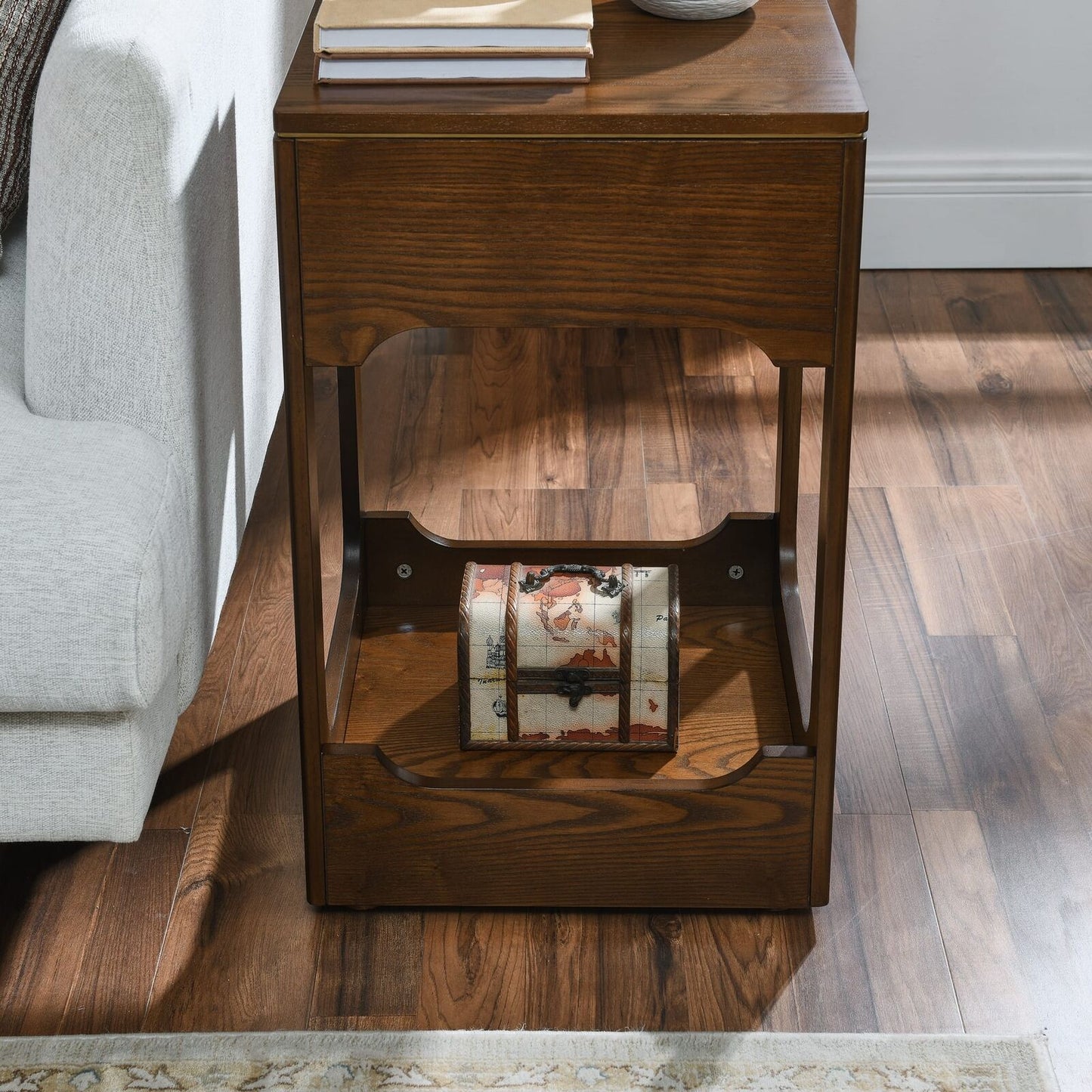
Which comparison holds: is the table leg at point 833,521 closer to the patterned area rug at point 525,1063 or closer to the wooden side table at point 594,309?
the wooden side table at point 594,309

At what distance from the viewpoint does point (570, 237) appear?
45.2 inches

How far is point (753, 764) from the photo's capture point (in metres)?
1.33

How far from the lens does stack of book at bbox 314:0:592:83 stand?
1148 mm

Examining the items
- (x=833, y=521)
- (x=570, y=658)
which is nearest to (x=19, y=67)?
(x=570, y=658)

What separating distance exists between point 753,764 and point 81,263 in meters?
0.71

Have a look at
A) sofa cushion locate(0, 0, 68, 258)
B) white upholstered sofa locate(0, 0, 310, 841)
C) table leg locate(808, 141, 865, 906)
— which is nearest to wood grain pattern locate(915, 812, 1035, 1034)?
table leg locate(808, 141, 865, 906)

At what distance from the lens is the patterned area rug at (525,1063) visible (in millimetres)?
1229

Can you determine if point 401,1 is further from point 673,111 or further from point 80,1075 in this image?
point 80,1075

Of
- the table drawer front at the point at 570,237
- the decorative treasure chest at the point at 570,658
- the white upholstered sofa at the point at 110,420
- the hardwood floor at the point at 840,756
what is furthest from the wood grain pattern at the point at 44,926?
the table drawer front at the point at 570,237

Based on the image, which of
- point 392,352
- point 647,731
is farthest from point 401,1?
point 392,352

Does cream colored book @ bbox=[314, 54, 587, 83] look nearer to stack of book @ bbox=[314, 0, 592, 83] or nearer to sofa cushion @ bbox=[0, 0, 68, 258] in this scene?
stack of book @ bbox=[314, 0, 592, 83]

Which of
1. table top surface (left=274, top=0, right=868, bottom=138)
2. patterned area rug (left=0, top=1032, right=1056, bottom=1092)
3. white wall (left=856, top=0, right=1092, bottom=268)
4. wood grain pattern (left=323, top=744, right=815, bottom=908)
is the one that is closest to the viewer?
table top surface (left=274, top=0, right=868, bottom=138)

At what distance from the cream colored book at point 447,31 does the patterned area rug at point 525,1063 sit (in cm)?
80

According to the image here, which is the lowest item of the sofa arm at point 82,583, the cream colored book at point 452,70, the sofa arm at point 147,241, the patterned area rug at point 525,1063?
the patterned area rug at point 525,1063
